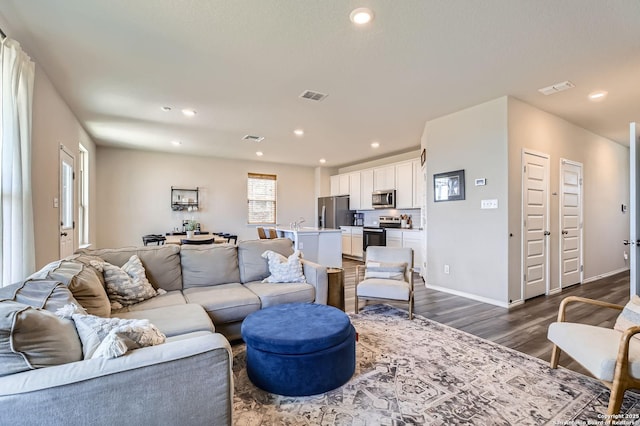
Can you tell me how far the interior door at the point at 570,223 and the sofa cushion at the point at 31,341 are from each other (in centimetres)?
588

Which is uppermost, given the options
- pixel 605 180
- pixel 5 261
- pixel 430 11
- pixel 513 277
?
pixel 430 11

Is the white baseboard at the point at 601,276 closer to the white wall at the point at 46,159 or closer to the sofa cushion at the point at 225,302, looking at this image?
the sofa cushion at the point at 225,302

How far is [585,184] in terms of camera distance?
17.0 ft

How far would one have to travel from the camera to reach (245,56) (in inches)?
112

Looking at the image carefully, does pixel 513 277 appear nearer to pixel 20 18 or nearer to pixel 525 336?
pixel 525 336

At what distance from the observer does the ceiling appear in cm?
221

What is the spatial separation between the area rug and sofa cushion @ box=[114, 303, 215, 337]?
490 millimetres

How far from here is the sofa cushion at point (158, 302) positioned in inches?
93.6

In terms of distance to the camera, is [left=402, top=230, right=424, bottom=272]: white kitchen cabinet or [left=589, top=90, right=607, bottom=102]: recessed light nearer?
[left=589, top=90, right=607, bottom=102]: recessed light

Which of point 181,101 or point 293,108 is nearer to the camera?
point 181,101

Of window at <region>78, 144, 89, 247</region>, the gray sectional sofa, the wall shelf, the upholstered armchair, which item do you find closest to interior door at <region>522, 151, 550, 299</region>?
the upholstered armchair

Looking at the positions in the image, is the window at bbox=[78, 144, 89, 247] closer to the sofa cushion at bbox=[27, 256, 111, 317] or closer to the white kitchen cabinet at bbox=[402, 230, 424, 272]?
the sofa cushion at bbox=[27, 256, 111, 317]

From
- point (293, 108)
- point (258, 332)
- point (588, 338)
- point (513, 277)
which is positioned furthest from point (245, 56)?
point (513, 277)

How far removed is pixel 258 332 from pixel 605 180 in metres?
7.09
